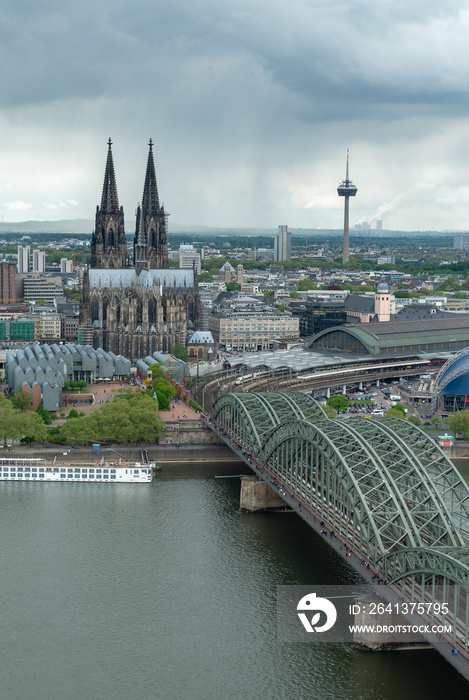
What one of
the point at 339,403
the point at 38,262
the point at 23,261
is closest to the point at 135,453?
the point at 339,403

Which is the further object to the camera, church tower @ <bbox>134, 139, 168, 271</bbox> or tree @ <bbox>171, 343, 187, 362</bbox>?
church tower @ <bbox>134, 139, 168, 271</bbox>

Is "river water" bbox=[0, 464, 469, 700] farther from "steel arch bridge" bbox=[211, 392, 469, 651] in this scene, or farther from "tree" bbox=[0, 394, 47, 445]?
"tree" bbox=[0, 394, 47, 445]

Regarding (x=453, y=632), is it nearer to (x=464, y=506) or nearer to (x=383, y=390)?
(x=464, y=506)

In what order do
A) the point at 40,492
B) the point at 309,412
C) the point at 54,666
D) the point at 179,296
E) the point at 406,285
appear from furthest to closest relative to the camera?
the point at 406,285 < the point at 179,296 < the point at 309,412 < the point at 40,492 < the point at 54,666

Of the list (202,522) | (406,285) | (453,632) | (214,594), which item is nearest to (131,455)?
(202,522)

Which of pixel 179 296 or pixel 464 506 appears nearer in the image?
pixel 464 506

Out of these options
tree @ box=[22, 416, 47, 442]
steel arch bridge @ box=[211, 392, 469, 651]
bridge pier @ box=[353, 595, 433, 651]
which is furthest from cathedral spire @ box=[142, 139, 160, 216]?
bridge pier @ box=[353, 595, 433, 651]
